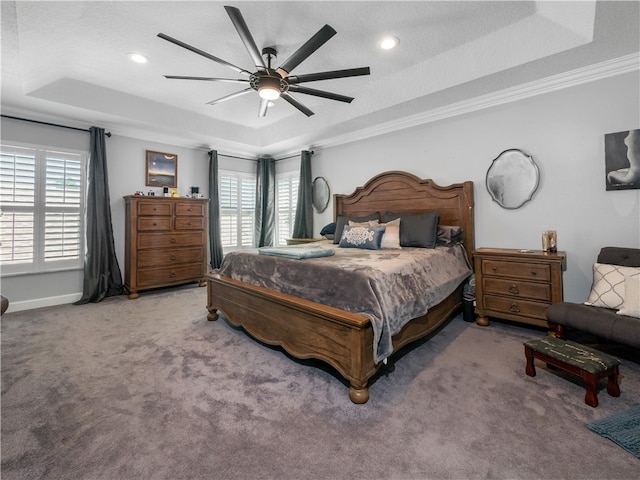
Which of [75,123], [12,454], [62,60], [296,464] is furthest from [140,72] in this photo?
[296,464]

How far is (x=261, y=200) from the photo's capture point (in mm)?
6125

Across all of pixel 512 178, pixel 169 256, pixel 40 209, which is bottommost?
pixel 169 256

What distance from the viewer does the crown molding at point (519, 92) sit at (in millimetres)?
2715

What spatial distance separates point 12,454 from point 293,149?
5.28m

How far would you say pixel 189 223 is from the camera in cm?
477

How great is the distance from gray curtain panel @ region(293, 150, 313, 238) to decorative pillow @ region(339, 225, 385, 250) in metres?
1.94

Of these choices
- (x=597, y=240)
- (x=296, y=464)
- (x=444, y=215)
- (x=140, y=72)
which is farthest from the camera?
(x=444, y=215)

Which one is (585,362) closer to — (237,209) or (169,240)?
(169,240)

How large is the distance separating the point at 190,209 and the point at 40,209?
184 centimetres

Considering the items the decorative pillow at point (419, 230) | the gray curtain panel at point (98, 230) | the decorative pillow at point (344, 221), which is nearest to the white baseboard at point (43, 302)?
the gray curtain panel at point (98, 230)

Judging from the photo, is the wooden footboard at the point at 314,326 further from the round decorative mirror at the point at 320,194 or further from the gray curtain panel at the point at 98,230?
the round decorative mirror at the point at 320,194

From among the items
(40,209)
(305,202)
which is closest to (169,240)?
(40,209)

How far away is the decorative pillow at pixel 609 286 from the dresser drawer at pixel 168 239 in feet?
16.5

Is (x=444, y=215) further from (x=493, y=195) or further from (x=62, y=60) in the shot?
(x=62, y=60)
